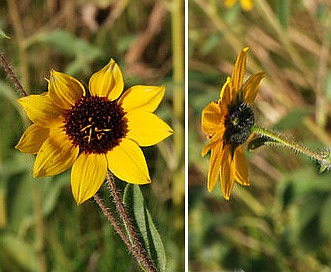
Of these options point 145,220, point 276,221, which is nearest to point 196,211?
point 276,221

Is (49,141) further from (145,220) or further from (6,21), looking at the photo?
(6,21)

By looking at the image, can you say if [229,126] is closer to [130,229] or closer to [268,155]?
[130,229]

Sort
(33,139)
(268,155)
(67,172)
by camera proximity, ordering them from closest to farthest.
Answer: (33,139)
(67,172)
(268,155)

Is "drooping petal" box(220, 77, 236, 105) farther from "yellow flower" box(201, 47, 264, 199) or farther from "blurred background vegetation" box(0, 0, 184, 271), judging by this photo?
"blurred background vegetation" box(0, 0, 184, 271)

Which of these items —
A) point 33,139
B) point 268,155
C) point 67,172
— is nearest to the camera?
point 33,139

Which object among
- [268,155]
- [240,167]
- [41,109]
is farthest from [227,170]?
[268,155]

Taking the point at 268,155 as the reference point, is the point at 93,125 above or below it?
above

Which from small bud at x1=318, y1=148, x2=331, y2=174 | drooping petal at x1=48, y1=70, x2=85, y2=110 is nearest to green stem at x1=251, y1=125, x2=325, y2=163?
small bud at x1=318, y1=148, x2=331, y2=174
